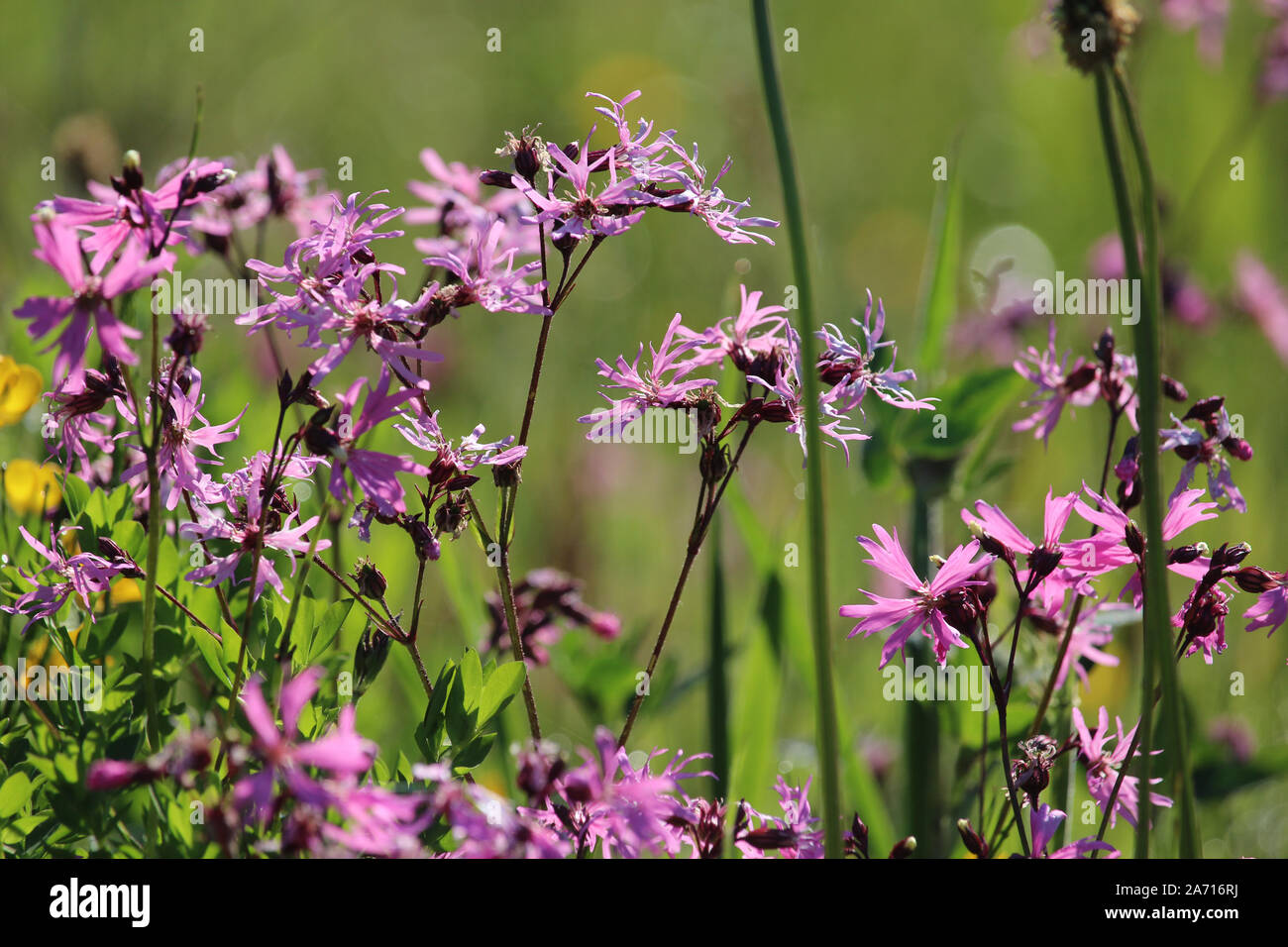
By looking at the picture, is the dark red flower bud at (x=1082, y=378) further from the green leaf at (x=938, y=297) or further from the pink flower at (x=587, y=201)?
the pink flower at (x=587, y=201)

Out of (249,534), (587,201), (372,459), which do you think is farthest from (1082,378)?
(249,534)

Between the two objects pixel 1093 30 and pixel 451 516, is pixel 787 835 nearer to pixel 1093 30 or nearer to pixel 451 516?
pixel 451 516

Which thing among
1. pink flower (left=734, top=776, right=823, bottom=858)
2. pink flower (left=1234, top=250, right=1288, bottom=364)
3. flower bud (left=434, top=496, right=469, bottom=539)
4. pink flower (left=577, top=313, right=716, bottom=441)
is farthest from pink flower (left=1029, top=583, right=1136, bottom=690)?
pink flower (left=1234, top=250, right=1288, bottom=364)

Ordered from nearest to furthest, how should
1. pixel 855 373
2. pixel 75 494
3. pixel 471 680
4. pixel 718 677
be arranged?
pixel 471 680, pixel 855 373, pixel 75 494, pixel 718 677

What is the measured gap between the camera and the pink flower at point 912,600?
4.20 ft

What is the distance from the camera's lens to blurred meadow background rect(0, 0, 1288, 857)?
224 cm

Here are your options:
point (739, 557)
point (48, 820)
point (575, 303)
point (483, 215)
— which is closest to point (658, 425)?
point (483, 215)

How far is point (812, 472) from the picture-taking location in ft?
3.62

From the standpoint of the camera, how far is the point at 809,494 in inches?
43.7

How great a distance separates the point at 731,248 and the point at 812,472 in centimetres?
395

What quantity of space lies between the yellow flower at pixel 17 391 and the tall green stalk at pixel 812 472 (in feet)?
3.99

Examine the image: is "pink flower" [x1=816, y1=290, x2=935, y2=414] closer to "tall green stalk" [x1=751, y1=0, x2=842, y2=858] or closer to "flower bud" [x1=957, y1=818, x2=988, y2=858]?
"tall green stalk" [x1=751, y1=0, x2=842, y2=858]

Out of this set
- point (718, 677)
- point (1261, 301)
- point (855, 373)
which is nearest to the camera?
point (855, 373)
